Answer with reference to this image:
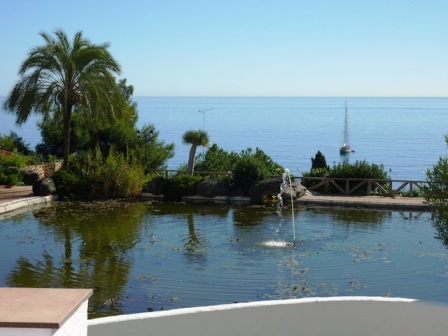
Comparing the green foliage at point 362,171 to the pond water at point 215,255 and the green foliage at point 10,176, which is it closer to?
the pond water at point 215,255

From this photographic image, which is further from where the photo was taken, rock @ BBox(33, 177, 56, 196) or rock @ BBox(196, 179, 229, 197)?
rock @ BBox(196, 179, 229, 197)

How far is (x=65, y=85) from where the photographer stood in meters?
24.9

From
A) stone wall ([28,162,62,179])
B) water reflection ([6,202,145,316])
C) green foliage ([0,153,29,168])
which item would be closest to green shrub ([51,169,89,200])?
water reflection ([6,202,145,316])

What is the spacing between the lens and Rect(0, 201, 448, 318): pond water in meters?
11.2

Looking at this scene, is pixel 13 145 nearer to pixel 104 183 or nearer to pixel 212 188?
pixel 104 183

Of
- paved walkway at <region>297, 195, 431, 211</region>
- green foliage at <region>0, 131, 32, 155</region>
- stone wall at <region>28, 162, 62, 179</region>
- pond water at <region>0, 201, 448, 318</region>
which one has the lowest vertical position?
→ pond water at <region>0, 201, 448, 318</region>

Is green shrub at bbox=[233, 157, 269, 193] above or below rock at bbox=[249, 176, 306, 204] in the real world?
above

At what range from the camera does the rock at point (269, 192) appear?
21.7 metres

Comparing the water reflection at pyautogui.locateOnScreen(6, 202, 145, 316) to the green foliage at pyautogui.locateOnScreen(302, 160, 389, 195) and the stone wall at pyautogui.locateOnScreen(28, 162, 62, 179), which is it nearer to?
the stone wall at pyautogui.locateOnScreen(28, 162, 62, 179)

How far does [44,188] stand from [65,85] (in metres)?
4.53

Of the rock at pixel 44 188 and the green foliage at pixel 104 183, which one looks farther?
the green foliage at pixel 104 183

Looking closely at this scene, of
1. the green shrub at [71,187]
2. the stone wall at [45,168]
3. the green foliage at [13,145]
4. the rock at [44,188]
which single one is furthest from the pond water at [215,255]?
the green foliage at [13,145]

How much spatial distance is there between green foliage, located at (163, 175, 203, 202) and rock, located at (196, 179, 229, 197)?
23cm

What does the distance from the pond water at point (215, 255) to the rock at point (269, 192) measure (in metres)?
1.32
